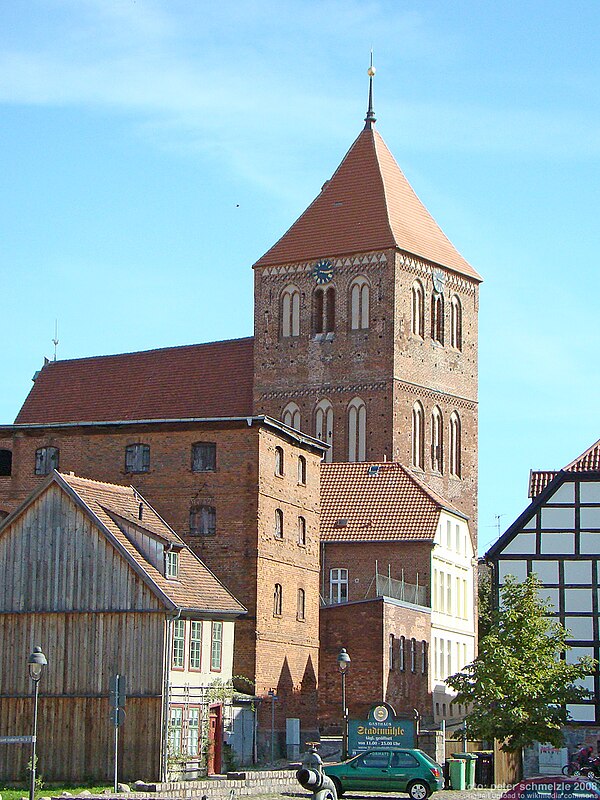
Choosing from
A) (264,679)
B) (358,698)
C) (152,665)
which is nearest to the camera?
(152,665)

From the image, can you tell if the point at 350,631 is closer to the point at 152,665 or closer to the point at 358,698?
the point at 358,698

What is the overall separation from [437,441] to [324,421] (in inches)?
238

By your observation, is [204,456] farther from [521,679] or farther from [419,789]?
[419,789]

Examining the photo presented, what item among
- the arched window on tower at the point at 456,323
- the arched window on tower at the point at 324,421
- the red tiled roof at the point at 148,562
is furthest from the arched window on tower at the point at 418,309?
the red tiled roof at the point at 148,562

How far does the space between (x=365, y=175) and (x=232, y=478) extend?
124 ft

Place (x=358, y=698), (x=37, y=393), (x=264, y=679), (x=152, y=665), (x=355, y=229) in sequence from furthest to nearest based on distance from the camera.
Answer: (x=37, y=393), (x=355, y=229), (x=358, y=698), (x=264, y=679), (x=152, y=665)

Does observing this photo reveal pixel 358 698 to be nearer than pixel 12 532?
No

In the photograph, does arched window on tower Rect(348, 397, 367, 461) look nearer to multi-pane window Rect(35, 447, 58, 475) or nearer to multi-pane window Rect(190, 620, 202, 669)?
multi-pane window Rect(35, 447, 58, 475)

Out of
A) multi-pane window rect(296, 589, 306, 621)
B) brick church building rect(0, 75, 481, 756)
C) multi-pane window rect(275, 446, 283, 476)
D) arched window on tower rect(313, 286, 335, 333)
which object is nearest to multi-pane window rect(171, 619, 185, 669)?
multi-pane window rect(275, 446, 283, 476)

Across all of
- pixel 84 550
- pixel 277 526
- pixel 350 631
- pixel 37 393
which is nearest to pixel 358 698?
pixel 350 631

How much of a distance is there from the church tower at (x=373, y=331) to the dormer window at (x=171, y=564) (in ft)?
112

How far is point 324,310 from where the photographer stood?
3585 inches

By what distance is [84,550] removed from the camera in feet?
170

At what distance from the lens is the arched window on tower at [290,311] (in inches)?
3607
